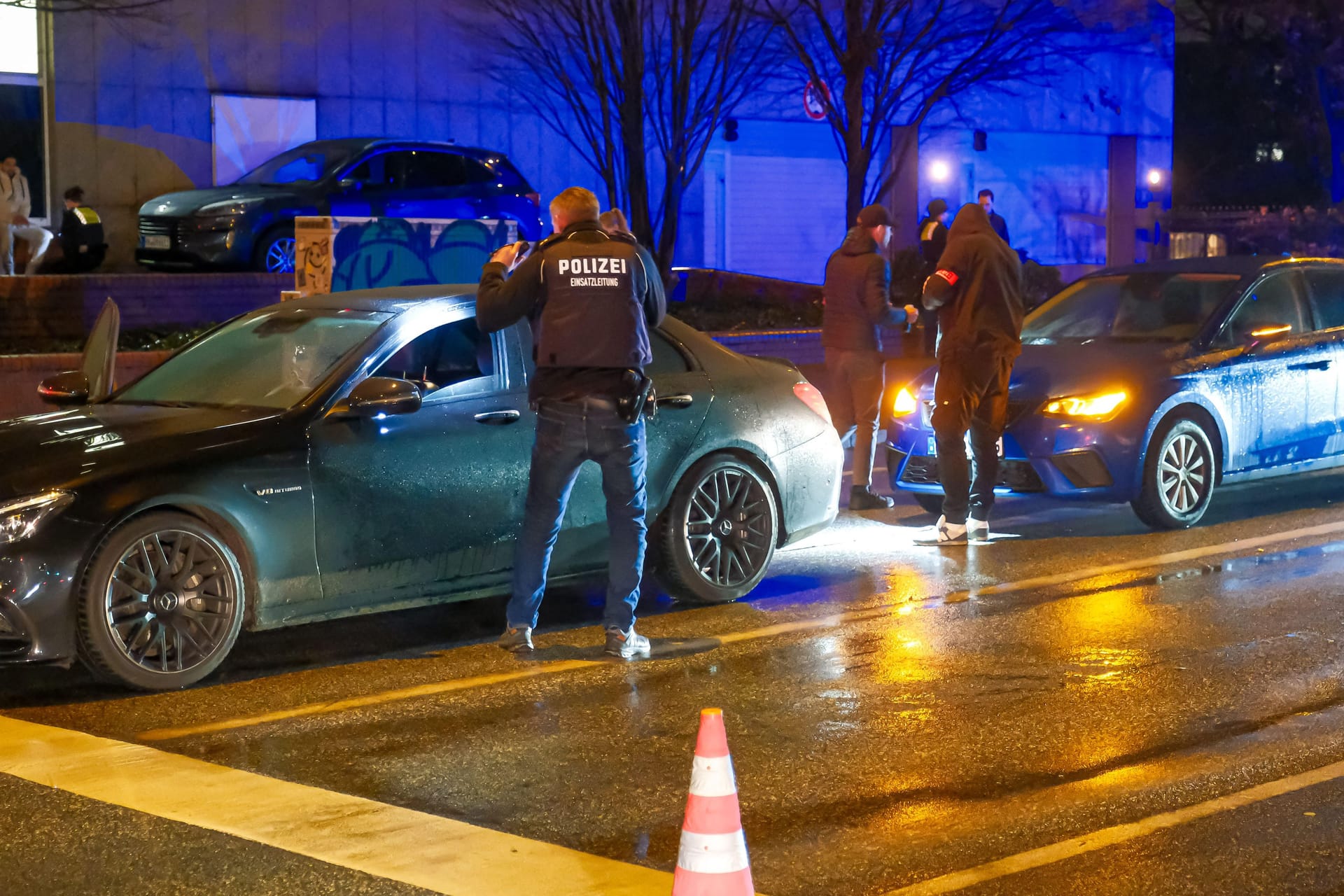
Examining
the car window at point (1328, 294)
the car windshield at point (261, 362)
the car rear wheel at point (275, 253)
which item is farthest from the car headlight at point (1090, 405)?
the car rear wheel at point (275, 253)

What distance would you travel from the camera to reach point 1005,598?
813cm

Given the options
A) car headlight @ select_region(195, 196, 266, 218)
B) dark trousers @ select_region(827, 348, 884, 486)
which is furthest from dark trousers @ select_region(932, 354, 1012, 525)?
car headlight @ select_region(195, 196, 266, 218)

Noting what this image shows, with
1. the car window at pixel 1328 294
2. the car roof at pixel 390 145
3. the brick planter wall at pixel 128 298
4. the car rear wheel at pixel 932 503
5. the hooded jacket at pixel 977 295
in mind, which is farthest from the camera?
the car roof at pixel 390 145

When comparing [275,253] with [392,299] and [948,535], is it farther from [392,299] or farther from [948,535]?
[392,299]

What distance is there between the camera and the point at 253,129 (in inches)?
928

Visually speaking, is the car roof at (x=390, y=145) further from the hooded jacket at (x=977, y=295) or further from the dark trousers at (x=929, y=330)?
the hooded jacket at (x=977, y=295)

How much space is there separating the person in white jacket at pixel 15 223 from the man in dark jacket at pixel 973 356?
41.3 feet

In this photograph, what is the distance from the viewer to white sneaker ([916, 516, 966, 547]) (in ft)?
31.7

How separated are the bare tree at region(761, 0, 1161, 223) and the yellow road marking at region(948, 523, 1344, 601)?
12.4 meters

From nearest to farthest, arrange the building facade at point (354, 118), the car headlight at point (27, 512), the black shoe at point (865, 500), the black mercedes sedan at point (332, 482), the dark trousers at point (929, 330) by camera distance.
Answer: the car headlight at point (27, 512), the black mercedes sedan at point (332, 482), the black shoe at point (865, 500), the dark trousers at point (929, 330), the building facade at point (354, 118)

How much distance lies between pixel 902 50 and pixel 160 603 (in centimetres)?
1966

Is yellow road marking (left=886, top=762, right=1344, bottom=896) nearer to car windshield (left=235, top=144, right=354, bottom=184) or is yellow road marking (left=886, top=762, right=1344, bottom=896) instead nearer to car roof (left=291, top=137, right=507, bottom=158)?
car windshield (left=235, top=144, right=354, bottom=184)

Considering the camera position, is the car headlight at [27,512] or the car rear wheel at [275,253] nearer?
the car headlight at [27,512]

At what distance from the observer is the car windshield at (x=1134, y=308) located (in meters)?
10.4
